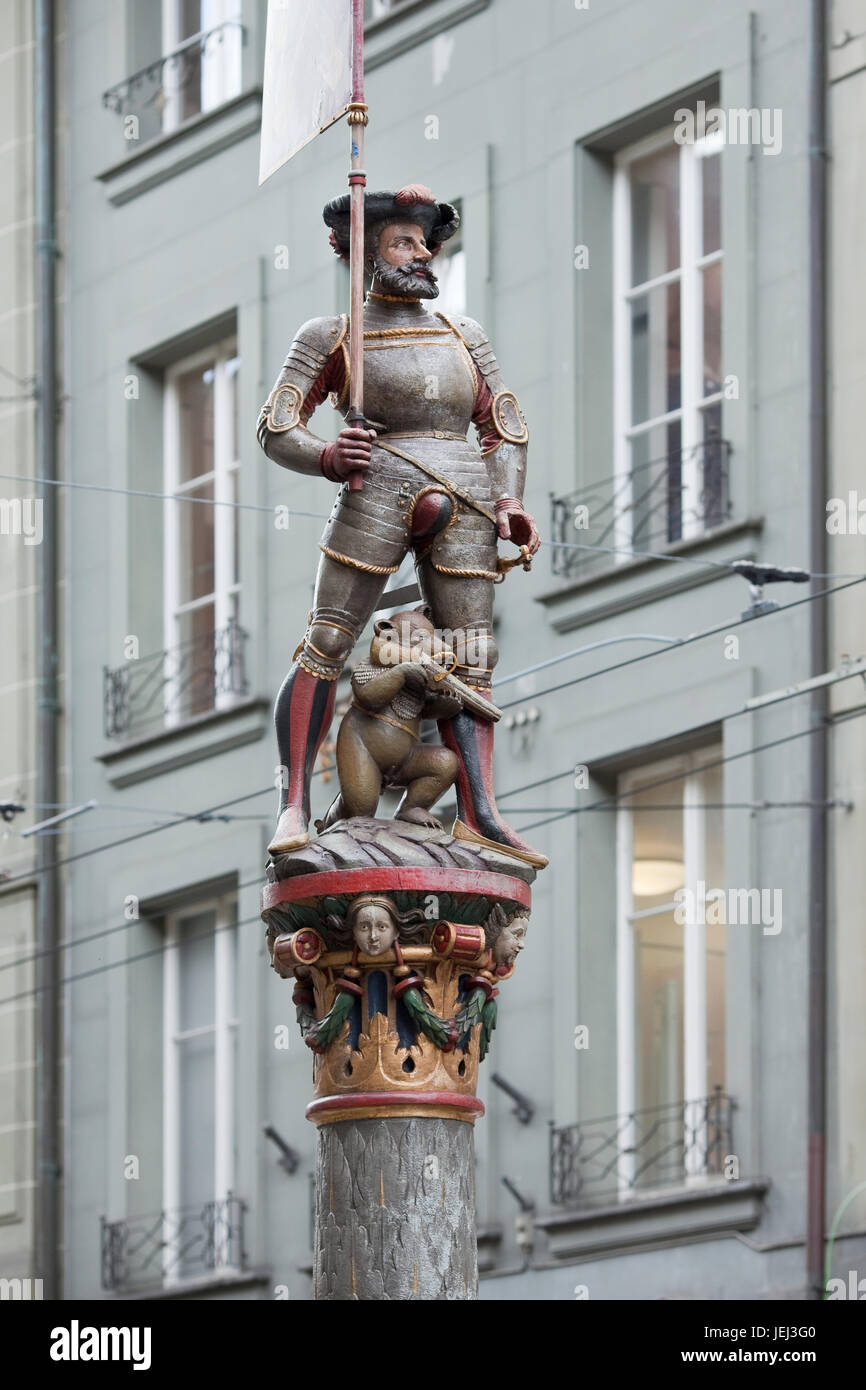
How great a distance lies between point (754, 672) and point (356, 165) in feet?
31.6

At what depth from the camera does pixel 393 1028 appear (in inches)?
428

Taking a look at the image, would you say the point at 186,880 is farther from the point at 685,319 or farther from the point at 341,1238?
the point at 341,1238

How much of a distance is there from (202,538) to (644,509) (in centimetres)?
607

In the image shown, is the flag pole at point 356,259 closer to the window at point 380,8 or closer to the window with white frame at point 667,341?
the window with white frame at point 667,341

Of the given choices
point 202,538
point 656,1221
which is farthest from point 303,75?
point 202,538

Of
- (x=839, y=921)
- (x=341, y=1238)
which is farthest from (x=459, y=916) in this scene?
(x=839, y=921)

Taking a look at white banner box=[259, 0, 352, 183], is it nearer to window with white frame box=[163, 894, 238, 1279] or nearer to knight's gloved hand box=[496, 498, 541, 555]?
knight's gloved hand box=[496, 498, 541, 555]

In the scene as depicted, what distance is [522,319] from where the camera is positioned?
75.0ft

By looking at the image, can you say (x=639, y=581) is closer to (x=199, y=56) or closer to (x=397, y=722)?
(x=199, y=56)

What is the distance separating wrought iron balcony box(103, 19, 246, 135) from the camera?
2702 cm

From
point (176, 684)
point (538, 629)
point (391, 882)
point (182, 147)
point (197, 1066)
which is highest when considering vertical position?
point (182, 147)

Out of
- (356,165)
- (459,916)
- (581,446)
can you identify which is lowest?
(459,916)

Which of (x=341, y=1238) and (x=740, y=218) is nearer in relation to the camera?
(x=341, y=1238)

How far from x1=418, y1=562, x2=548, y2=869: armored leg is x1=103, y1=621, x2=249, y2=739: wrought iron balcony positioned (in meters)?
14.0
